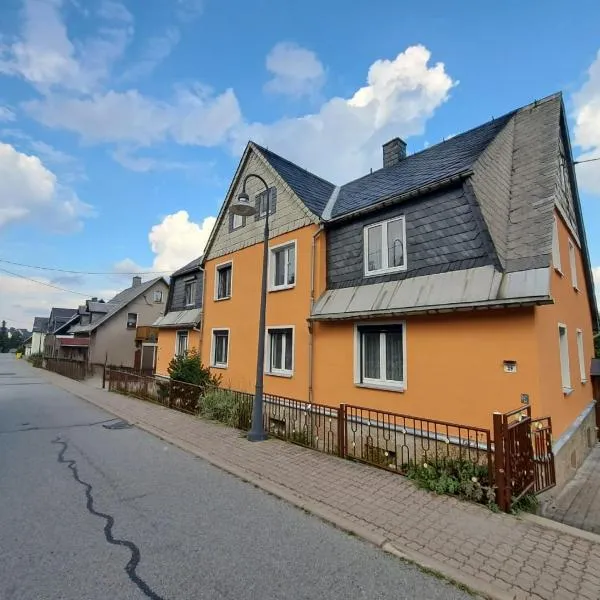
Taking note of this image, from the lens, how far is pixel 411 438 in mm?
7309

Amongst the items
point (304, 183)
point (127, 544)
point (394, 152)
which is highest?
point (394, 152)

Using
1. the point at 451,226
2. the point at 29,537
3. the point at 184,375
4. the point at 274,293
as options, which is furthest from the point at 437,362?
the point at 184,375

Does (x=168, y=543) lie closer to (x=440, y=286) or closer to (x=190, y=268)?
(x=440, y=286)

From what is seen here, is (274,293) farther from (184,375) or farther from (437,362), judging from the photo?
(437,362)

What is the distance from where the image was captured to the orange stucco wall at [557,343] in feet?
21.2

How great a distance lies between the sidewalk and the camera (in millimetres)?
3441

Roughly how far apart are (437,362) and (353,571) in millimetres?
4584

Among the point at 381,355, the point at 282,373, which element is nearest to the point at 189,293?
the point at 282,373

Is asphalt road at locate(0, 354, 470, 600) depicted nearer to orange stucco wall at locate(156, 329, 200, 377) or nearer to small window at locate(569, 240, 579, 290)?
small window at locate(569, 240, 579, 290)

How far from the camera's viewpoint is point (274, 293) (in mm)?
11711

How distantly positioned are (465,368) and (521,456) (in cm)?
186

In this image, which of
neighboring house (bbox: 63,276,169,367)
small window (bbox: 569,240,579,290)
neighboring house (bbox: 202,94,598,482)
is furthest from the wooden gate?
neighboring house (bbox: 63,276,169,367)

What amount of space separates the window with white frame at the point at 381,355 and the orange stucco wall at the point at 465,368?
10.9 inches

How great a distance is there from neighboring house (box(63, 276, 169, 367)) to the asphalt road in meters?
25.6
